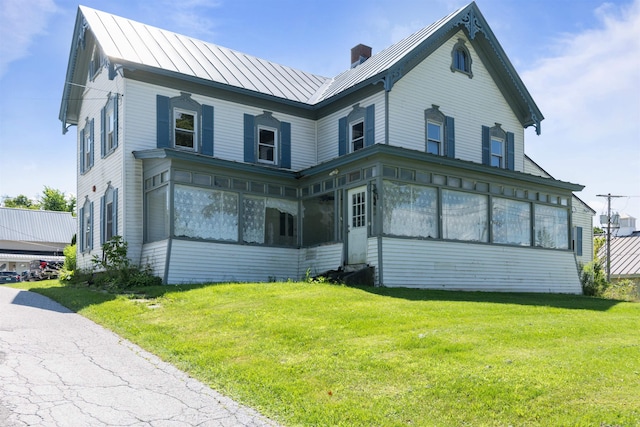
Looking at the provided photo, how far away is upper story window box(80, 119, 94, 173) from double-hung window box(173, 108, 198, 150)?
5.11 metres

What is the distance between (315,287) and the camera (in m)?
14.4

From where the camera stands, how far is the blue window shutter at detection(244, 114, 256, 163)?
21.7 m

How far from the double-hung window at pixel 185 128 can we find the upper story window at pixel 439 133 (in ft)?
25.2

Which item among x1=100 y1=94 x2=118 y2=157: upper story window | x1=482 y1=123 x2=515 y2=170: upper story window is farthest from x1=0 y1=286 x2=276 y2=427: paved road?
x1=482 y1=123 x2=515 y2=170: upper story window

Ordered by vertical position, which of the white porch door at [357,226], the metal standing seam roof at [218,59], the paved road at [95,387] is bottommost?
the paved road at [95,387]

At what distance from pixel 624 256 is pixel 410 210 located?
3331 cm

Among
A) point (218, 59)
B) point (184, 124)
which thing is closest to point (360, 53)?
point (218, 59)

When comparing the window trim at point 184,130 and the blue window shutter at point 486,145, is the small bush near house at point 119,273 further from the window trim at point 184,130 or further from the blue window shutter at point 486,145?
the blue window shutter at point 486,145

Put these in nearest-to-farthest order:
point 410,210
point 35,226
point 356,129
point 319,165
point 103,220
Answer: point 410,210 → point 319,165 → point 356,129 → point 103,220 → point 35,226

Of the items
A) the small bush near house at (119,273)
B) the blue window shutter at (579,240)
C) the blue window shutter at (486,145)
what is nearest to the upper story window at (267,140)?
the small bush near house at (119,273)

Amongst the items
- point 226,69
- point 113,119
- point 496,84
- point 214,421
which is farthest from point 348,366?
point 496,84

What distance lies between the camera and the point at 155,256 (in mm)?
18328

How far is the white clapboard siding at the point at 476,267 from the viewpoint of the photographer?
17219 millimetres

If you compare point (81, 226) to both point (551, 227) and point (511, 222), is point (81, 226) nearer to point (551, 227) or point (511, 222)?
point (511, 222)
